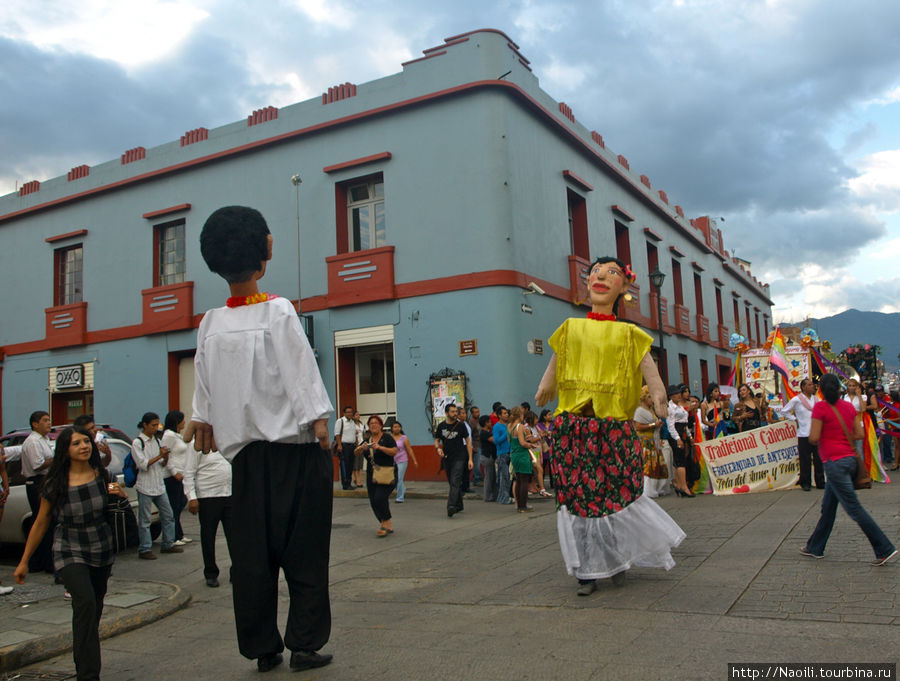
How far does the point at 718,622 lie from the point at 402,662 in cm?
180

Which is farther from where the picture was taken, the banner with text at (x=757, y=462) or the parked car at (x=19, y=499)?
the banner with text at (x=757, y=462)

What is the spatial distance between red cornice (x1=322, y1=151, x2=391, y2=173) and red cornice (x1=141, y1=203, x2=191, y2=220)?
4057 millimetres

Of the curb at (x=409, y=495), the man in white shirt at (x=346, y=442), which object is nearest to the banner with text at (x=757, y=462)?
the curb at (x=409, y=495)

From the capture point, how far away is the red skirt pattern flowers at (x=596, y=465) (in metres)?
5.54

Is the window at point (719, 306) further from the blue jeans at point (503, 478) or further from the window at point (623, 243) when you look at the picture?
the blue jeans at point (503, 478)

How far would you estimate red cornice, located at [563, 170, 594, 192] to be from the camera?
18.1m

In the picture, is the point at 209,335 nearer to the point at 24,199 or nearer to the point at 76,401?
the point at 76,401

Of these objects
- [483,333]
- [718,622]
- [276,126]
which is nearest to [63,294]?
[276,126]

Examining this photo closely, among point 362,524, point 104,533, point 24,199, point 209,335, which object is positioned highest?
point 24,199

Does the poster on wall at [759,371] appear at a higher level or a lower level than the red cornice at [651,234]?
lower

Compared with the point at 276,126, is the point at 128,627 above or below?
below

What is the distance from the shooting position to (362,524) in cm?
1109

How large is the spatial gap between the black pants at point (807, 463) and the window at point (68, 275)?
58.9 feet

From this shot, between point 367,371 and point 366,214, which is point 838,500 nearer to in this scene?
point 367,371
